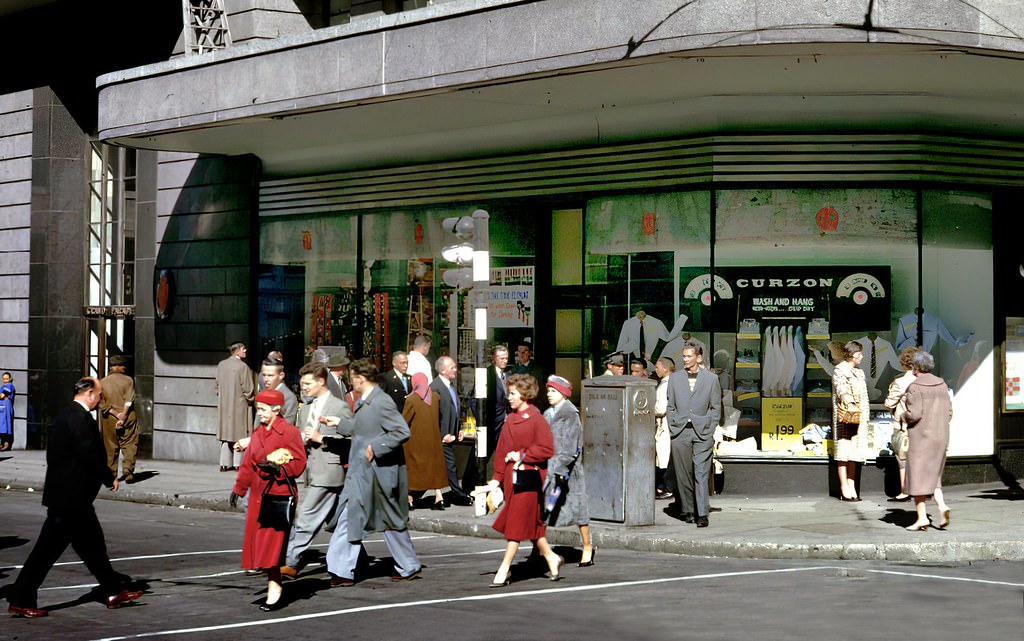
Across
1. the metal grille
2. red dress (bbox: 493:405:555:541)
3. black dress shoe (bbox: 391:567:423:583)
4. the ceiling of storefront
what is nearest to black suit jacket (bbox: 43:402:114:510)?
black dress shoe (bbox: 391:567:423:583)

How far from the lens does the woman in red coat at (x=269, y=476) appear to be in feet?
32.8

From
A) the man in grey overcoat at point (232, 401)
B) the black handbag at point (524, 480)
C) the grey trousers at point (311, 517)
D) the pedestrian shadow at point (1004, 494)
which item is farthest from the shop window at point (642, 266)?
the grey trousers at point (311, 517)

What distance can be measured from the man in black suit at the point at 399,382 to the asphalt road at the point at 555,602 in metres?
2.95

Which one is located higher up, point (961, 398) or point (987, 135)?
point (987, 135)

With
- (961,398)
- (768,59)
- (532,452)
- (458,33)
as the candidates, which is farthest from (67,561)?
(961,398)

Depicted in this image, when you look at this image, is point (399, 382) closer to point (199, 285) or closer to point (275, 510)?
point (275, 510)

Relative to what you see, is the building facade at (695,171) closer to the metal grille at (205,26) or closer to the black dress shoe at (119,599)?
the metal grille at (205,26)

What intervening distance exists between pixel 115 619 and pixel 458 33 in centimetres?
863

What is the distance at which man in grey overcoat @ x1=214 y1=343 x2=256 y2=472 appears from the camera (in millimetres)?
21016

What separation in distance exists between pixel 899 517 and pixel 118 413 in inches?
404

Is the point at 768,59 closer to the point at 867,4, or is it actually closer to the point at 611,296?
the point at 867,4

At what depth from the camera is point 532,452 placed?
37.0 feet

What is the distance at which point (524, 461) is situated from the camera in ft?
37.0

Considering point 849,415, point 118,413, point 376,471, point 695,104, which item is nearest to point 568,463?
point 376,471
